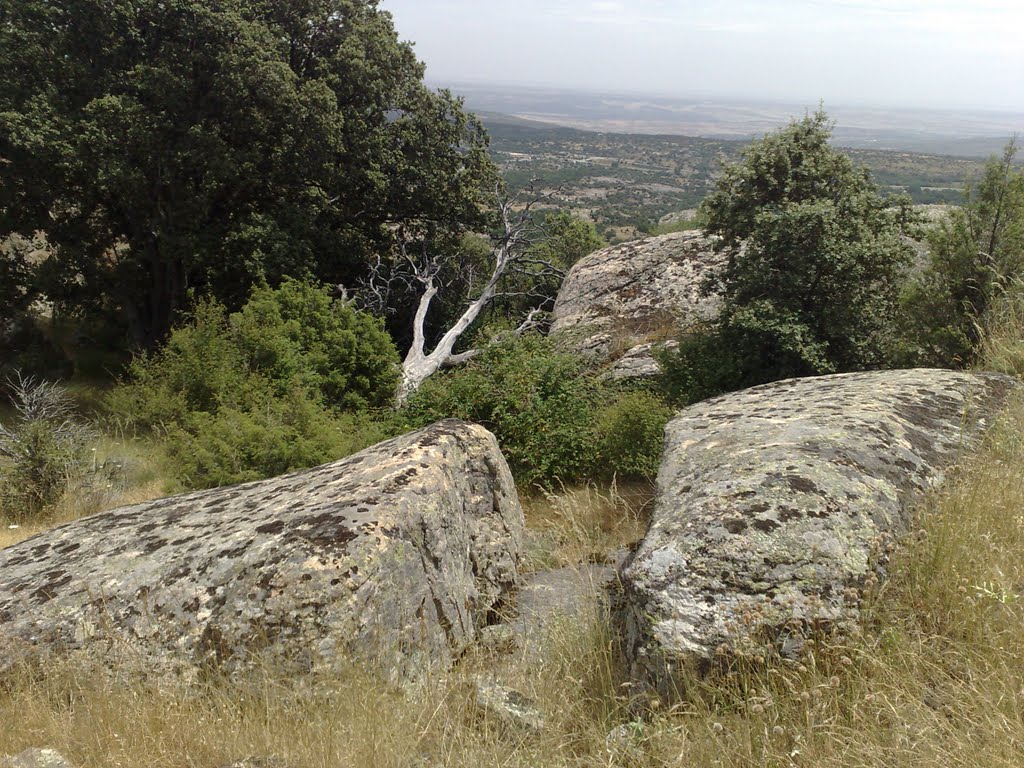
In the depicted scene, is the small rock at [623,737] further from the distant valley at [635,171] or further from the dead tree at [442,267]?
the dead tree at [442,267]

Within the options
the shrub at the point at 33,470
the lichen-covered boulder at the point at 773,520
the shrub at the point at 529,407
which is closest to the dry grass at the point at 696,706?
the lichen-covered boulder at the point at 773,520

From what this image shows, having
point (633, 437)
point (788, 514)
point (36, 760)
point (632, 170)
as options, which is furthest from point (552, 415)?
point (632, 170)

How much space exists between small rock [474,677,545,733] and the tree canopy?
6364 mm

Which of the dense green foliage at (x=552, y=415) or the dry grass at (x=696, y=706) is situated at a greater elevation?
the dry grass at (x=696, y=706)

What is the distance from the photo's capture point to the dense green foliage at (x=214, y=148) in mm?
16156

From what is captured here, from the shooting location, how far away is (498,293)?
68.6 feet

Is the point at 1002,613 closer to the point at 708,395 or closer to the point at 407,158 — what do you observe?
the point at 708,395

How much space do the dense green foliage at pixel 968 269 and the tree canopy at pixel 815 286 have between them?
371 millimetres

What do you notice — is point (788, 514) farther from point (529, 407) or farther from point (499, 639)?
point (529, 407)

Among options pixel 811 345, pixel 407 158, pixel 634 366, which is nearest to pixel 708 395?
pixel 811 345

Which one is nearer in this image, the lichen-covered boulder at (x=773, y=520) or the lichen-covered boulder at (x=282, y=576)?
the lichen-covered boulder at (x=773, y=520)

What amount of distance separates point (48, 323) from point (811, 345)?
85.6ft

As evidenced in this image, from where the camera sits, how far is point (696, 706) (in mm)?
2881

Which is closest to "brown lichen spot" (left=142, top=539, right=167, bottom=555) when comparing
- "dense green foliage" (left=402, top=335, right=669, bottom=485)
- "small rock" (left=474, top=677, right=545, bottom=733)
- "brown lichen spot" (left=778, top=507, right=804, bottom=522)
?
"small rock" (left=474, top=677, right=545, bottom=733)
